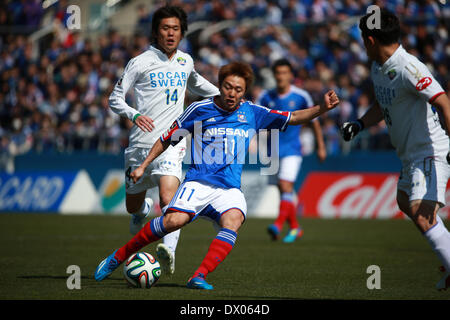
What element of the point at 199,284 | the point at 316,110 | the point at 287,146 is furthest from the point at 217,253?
the point at 287,146

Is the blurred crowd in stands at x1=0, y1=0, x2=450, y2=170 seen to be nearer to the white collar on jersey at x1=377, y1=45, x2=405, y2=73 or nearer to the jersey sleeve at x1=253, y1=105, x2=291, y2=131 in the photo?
the jersey sleeve at x1=253, y1=105, x2=291, y2=131

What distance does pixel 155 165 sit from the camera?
800 centimetres

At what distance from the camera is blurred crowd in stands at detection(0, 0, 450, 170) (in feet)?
61.4

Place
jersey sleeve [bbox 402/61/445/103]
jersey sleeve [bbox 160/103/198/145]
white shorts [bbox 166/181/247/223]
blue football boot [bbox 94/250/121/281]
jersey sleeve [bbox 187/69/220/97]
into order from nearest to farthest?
jersey sleeve [bbox 402/61/445/103]
white shorts [bbox 166/181/247/223]
jersey sleeve [bbox 160/103/198/145]
blue football boot [bbox 94/250/121/281]
jersey sleeve [bbox 187/69/220/97]

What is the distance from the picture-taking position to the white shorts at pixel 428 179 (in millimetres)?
5828

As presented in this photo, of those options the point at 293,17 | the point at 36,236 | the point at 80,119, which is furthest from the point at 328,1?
the point at 36,236

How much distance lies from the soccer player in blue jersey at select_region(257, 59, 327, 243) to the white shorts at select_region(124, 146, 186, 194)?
13.9 ft

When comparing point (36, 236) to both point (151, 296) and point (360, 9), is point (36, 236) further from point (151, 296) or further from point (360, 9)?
point (360, 9)

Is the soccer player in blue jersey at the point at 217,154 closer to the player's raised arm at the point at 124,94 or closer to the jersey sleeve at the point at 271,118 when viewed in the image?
the jersey sleeve at the point at 271,118

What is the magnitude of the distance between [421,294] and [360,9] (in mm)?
15617

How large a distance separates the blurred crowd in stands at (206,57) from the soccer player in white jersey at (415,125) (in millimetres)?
11080

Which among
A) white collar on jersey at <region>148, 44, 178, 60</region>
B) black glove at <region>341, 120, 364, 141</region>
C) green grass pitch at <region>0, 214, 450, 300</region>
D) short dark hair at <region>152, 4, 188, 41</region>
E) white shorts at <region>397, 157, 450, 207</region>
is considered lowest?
green grass pitch at <region>0, 214, 450, 300</region>

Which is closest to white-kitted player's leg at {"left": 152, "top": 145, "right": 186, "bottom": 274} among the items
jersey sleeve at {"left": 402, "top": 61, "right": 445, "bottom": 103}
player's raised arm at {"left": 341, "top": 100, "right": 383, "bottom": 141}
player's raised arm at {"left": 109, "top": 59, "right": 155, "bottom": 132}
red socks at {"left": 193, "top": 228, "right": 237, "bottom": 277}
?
player's raised arm at {"left": 109, "top": 59, "right": 155, "bottom": 132}

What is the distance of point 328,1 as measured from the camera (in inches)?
872
